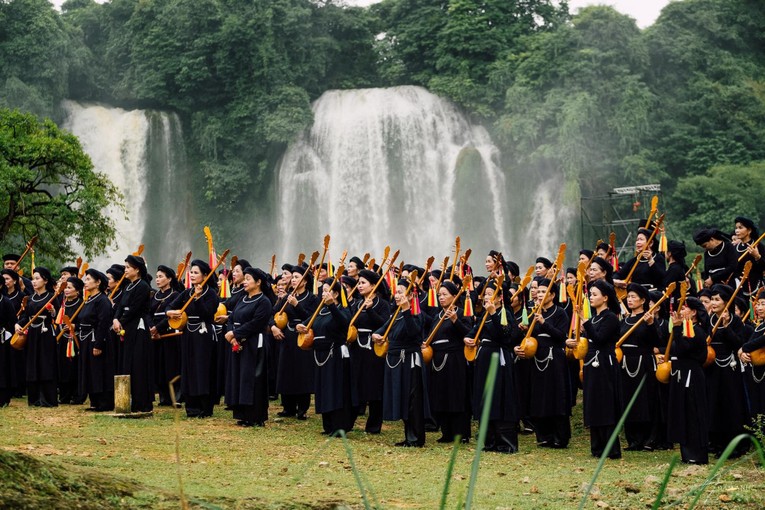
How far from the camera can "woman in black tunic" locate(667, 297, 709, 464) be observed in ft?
33.6

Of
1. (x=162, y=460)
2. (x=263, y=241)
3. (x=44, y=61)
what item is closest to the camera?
(x=162, y=460)

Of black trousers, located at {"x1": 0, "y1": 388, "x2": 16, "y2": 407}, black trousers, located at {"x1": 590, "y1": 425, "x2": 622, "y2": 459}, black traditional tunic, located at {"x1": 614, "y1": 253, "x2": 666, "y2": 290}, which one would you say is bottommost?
black trousers, located at {"x1": 590, "y1": 425, "x2": 622, "y2": 459}

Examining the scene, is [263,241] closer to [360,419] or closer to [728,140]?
[728,140]

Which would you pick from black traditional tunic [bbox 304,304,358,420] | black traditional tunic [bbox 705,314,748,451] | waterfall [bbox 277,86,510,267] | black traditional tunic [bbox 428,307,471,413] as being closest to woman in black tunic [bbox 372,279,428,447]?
black traditional tunic [bbox 428,307,471,413]

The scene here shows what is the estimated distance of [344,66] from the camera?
1714 inches

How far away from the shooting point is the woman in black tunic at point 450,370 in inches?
452

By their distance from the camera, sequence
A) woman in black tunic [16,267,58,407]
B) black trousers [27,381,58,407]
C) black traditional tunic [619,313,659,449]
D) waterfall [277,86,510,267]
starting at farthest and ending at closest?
waterfall [277,86,510,267] < black trousers [27,381,58,407] < woman in black tunic [16,267,58,407] < black traditional tunic [619,313,659,449]

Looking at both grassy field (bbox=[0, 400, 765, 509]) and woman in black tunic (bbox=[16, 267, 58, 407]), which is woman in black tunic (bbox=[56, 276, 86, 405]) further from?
grassy field (bbox=[0, 400, 765, 509])

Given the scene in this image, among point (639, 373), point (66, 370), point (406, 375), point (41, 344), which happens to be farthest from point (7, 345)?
point (639, 373)

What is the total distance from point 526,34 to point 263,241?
13164 mm

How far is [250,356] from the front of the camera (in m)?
12.6

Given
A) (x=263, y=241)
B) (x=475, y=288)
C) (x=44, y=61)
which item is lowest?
(x=475, y=288)

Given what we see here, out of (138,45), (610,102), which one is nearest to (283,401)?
(610,102)

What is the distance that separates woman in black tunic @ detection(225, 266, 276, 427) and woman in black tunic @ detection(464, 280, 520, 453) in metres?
2.56
